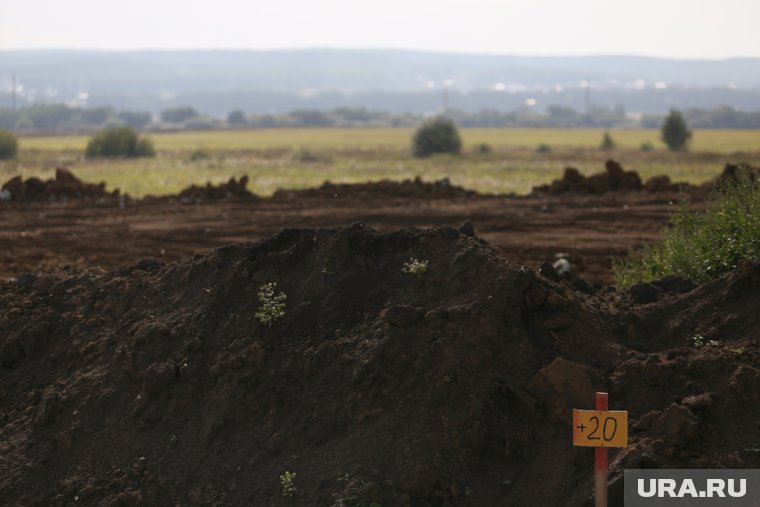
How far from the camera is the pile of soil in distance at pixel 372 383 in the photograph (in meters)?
6.86

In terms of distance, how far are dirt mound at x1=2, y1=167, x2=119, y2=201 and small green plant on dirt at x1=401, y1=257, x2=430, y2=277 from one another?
67.6 ft

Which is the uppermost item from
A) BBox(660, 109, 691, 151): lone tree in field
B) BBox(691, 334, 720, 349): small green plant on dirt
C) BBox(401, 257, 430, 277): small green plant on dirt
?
BBox(401, 257, 430, 277): small green plant on dirt

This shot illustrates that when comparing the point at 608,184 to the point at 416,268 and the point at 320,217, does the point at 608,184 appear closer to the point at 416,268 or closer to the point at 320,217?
the point at 320,217

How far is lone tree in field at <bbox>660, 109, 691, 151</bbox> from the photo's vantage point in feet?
250

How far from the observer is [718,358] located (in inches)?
290

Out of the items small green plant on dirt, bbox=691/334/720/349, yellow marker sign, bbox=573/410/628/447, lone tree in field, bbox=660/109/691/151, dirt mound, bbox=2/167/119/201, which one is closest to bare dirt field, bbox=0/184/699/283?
dirt mound, bbox=2/167/119/201

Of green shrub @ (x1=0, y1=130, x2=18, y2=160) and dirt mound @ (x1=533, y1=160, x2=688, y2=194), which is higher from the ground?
green shrub @ (x1=0, y1=130, x2=18, y2=160)

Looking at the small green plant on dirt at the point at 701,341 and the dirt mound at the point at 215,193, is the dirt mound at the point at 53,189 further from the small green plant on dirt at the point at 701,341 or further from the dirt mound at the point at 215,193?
the small green plant on dirt at the point at 701,341

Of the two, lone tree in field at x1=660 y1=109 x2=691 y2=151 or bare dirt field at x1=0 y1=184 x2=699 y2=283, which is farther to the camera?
lone tree in field at x1=660 y1=109 x2=691 y2=151

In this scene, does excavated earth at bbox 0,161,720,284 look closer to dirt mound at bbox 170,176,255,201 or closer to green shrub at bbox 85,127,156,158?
dirt mound at bbox 170,176,255,201

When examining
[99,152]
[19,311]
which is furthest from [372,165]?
[19,311]

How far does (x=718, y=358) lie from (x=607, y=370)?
0.74 metres

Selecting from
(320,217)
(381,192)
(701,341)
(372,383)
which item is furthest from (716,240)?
(381,192)

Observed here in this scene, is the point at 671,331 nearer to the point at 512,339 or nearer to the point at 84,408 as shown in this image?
the point at 512,339
